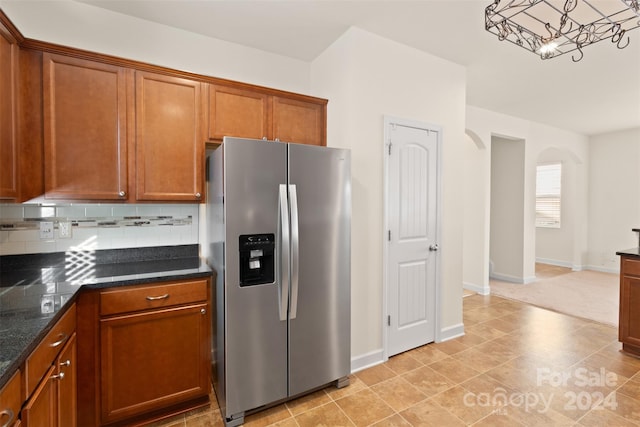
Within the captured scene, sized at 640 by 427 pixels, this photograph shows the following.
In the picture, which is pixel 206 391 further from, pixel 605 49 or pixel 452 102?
pixel 605 49

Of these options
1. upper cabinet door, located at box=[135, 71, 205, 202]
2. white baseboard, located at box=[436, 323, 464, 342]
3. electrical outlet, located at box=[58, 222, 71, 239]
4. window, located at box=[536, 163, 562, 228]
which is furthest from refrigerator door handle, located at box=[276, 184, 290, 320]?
window, located at box=[536, 163, 562, 228]

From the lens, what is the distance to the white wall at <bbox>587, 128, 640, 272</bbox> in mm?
5742

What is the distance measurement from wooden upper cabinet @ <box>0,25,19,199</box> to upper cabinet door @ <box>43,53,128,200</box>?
0.14 metres

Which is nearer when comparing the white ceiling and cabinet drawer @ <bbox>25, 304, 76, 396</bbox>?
cabinet drawer @ <bbox>25, 304, 76, 396</bbox>

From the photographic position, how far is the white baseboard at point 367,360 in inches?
99.6

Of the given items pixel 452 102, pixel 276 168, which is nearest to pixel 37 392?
pixel 276 168

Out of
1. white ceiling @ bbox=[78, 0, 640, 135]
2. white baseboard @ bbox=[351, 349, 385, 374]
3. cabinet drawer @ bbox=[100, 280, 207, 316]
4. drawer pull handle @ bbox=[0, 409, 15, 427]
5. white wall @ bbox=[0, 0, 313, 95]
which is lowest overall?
white baseboard @ bbox=[351, 349, 385, 374]

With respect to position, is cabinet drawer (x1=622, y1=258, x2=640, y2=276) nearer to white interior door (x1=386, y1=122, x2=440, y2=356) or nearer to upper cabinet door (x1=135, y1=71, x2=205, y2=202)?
white interior door (x1=386, y1=122, x2=440, y2=356)

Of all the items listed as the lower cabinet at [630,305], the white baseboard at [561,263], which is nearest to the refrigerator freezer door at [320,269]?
the lower cabinet at [630,305]

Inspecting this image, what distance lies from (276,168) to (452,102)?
7.07 feet

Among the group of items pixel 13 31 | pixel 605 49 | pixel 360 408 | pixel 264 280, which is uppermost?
pixel 605 49

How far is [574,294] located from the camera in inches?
183

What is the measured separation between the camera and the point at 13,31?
1671 millimetres

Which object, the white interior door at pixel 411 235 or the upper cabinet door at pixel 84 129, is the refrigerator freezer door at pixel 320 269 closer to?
the white interior door at pixel 411 235
